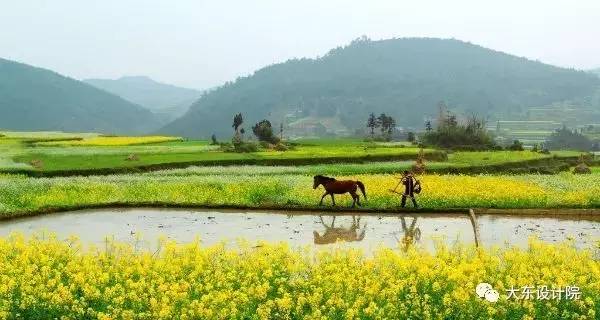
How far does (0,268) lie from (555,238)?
15.1 metres

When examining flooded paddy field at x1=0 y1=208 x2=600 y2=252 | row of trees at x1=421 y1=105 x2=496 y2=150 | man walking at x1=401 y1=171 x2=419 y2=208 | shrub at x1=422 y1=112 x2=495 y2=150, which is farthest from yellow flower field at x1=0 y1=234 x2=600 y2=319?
row of trees at x1=421 y1=105 x2=496 y2=150

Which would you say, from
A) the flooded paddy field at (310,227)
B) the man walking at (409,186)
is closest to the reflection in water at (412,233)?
the flooded paddy field at (310,227)

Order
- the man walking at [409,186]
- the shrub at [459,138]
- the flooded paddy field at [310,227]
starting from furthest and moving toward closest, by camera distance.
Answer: the shrub at [459,138] < the man walking at [409,186] < the flooded paddy field at [310,227]

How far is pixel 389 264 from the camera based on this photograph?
38.0 ft

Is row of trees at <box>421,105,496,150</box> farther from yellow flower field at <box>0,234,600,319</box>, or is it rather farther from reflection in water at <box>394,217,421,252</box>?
yellow flower field at <box>0,234,600,319</box>

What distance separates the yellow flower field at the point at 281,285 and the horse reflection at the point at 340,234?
18.5 feet

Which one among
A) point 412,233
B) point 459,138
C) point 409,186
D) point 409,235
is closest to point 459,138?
point 459,138

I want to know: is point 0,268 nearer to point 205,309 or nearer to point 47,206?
point 205,309

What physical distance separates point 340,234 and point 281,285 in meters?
8.28

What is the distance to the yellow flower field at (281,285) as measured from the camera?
9547 millimetres

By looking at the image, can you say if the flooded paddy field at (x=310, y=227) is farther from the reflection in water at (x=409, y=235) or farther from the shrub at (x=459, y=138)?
the shrub at (x=459, y=138)

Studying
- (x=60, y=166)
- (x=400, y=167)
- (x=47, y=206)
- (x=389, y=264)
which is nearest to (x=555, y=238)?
(x=389, y=264)

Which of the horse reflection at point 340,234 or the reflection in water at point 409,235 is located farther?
the horse reflection at point 340,234

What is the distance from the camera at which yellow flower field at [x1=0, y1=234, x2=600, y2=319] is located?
31.3ft
